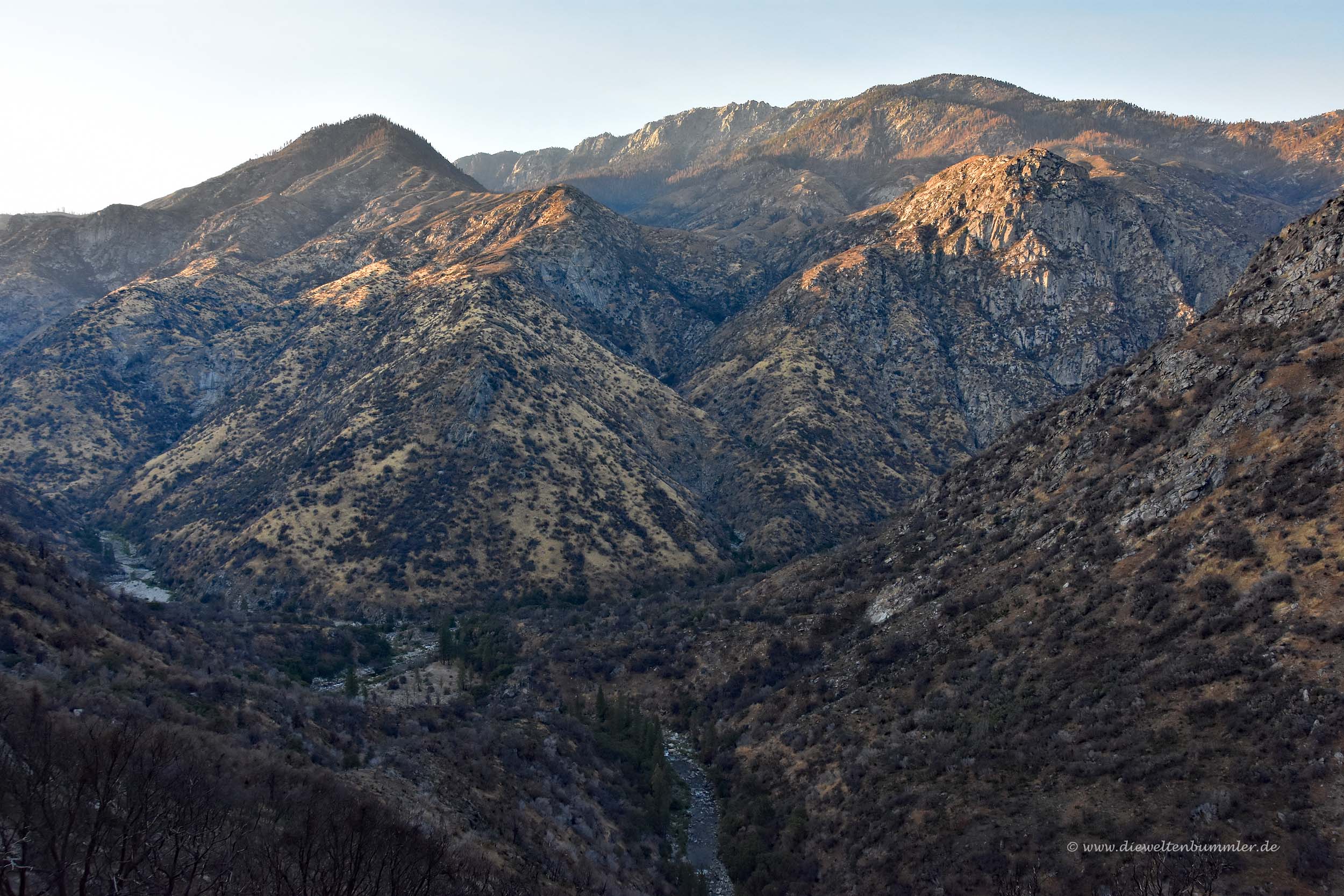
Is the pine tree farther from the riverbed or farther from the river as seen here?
the riverbed

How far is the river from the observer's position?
5223 cm

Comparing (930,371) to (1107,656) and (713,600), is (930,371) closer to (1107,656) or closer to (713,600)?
(713,600)

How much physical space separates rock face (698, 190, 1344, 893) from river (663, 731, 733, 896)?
7.80 feet

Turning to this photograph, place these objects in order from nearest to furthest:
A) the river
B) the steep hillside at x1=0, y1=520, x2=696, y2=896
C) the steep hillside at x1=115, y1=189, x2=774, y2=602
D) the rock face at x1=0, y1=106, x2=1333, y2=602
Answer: the steep hillside at x1=0, y1=520, x2=696, y2=896, the river, the steep hillside at x1=115, y1=189, x2=774, y2=602, the rock face at x1=0, y1=106, x2=1333, y2=602

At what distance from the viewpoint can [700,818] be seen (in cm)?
5947

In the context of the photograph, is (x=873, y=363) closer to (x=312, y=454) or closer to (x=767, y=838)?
(x=312, y=454)

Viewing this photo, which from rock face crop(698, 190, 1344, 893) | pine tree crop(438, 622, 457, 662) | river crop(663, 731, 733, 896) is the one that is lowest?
river crop(663, 731, 733, 896)

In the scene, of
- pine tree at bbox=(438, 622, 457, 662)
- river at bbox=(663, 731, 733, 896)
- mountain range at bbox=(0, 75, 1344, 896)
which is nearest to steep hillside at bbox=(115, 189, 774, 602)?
mountain range at bbox=(0, 75, 1344, 896)

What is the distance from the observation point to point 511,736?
58344 mm

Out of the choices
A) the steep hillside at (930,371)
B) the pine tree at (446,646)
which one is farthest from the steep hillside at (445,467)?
the steep hillside at (930,371)

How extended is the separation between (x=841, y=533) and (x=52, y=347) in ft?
623

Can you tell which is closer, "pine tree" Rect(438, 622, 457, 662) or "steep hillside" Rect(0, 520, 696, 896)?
"steep hillside" Rect(0, 520, 696, 896)

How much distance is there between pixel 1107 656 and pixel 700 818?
32158mm

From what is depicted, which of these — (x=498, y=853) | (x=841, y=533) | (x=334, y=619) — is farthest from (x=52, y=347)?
(x=498, y=853)
